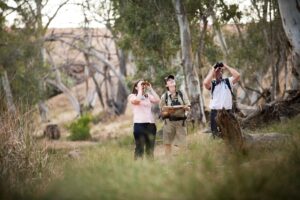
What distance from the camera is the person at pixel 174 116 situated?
9.82 m

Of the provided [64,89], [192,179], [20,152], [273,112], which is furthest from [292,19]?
[64,89]

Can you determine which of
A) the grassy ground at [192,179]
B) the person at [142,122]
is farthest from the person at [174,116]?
the grassy ground at [192,179]

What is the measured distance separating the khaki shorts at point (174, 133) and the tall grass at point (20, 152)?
208 cm

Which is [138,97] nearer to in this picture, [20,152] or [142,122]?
[142,122]

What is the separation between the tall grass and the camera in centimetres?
911

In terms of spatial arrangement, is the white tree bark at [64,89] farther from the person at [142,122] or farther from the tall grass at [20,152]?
the person at [142,122]

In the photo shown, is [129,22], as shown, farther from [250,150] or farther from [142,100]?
[250,150]

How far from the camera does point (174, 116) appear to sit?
32.4 feet

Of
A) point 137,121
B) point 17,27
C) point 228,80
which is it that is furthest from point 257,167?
point 17,27

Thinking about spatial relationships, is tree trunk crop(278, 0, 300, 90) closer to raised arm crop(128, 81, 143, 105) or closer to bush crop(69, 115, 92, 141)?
raised arm crop(128, 81, 143, 105)

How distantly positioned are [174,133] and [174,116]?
0.35 meters

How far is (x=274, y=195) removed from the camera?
18.2ft

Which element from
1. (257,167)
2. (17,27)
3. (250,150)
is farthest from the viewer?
(17,27)

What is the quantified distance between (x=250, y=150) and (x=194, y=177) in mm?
2496
